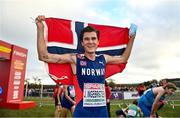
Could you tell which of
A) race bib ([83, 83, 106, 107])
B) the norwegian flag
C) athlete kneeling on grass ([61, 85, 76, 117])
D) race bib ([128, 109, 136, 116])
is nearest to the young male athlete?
race bib ([83, 83, 106, 107])

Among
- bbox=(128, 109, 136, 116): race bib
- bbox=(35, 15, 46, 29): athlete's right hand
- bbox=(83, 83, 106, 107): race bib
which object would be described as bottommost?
bbox=(128, 109, 136, 116): race bib

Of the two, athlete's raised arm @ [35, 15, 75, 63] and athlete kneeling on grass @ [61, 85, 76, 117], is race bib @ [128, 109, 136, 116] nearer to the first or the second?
athlete kneeling on grass @ [61, 85, 76, 117]

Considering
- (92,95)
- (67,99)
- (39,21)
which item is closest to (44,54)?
(39,21)

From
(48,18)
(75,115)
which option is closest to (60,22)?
(48,18)

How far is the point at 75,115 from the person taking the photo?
16.3 feet

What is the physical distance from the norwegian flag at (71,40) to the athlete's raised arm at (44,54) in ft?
→ 0.46

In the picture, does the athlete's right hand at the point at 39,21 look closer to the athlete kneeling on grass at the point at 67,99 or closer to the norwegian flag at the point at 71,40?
the norwegian flag at the point at 71,40

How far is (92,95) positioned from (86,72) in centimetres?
35

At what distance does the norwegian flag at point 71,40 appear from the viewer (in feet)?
17.4

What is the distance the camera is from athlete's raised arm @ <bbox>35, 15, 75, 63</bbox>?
4.93 metres

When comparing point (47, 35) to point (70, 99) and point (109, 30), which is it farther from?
point (70, 99)

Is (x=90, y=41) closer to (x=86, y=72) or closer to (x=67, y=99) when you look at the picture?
(x=86, y=72)

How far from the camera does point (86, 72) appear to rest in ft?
16.2

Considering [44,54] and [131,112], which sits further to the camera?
[131,112]
